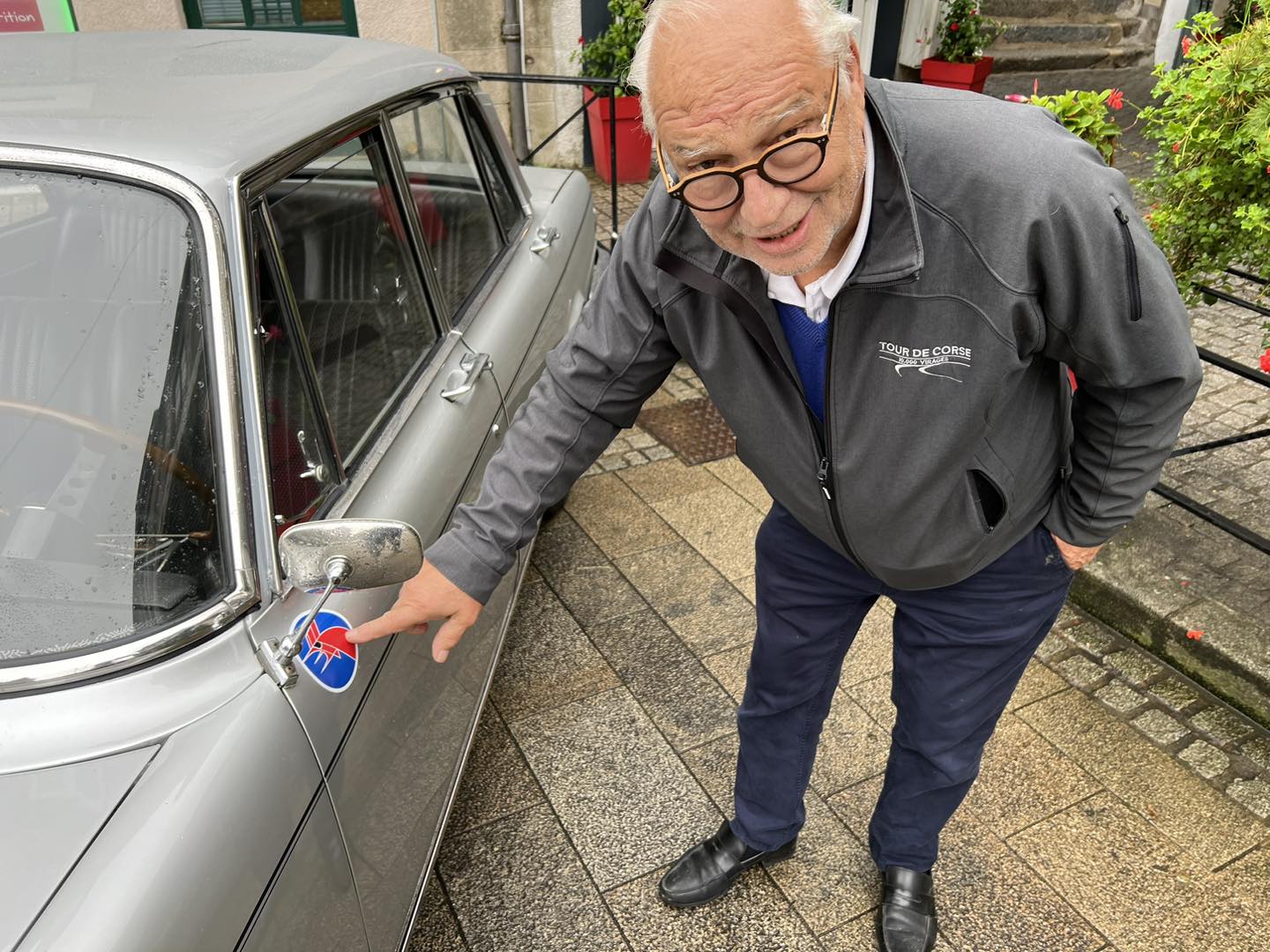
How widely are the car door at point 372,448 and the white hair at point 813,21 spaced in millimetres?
870

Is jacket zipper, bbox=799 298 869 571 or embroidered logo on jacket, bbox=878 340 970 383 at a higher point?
embroidered logo on jacket, bbox=878 340 970 383

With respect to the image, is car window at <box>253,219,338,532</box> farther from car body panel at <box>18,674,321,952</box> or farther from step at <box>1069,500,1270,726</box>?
step at <box>1069,500,1270,726</box>

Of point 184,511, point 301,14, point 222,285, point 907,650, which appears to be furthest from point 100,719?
point 301,14

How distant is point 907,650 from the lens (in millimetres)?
2053

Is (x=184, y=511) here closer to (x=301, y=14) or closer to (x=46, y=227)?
(x=46, y=227)

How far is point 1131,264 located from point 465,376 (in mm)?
1528

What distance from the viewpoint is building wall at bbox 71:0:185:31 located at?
6672mm

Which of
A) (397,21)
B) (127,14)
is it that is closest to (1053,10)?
(397,21)

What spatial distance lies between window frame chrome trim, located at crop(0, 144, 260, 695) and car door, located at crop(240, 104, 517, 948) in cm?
7

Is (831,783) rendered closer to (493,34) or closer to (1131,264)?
(1131,264)

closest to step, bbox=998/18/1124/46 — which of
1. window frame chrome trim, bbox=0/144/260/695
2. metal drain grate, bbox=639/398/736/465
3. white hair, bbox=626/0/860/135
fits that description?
metal drain grate, bbox=639/398/736/465

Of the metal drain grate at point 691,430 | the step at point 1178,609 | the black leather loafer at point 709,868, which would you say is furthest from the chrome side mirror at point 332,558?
the metal drain grate at point 691,430

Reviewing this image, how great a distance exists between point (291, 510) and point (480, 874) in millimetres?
1229

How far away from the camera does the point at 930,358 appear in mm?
1529
